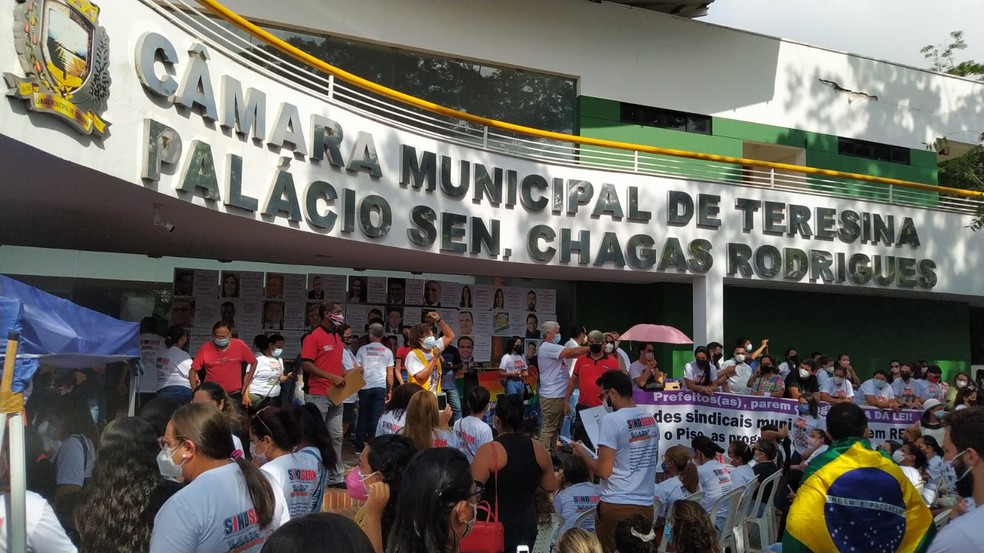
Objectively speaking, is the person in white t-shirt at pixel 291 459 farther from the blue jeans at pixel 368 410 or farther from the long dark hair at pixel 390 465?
the blue jeans at pixel 368 410

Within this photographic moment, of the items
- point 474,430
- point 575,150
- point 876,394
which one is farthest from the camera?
point 575,150

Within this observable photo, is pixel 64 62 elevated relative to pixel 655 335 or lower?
elevated

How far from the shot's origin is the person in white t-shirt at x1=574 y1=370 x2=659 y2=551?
550 cm

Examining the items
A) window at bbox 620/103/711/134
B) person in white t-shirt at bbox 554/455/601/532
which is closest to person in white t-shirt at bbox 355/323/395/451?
person in white t-shirt at bbox 554/455/601/532

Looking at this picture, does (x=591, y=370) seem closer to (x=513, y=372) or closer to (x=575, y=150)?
(x=513, y=372)

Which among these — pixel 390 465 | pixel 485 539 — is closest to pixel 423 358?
pixel 485 539

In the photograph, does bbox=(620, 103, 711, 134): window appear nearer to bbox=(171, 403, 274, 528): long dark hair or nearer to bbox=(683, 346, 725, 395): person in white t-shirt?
bbox=(683, 346, 725, 395): person in white t-shirt

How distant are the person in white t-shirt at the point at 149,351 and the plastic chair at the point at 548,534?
6.32 metres

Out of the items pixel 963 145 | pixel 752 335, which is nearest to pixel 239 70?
pixel 752 335

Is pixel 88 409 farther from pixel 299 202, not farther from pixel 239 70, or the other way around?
pixel 239 70

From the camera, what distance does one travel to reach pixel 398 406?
583 centimetres

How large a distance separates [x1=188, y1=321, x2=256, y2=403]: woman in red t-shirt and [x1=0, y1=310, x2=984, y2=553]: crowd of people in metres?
0.02

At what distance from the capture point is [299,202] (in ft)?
32.9

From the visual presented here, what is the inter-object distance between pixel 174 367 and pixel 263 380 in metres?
1.10
